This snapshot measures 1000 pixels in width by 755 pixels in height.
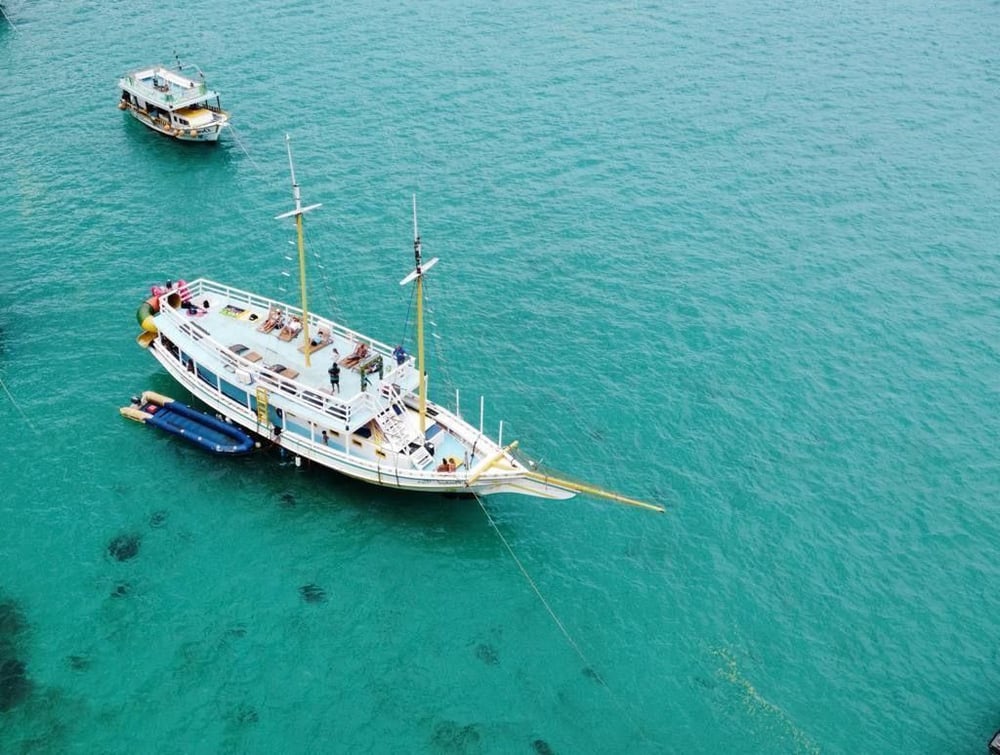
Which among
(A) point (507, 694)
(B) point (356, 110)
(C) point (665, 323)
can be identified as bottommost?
(A) point (507, 694)

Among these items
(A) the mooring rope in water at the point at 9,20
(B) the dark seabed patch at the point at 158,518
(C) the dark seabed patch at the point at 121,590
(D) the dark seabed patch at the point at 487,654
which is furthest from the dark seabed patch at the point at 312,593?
(A) the mooring rope in water at the point at 9,20

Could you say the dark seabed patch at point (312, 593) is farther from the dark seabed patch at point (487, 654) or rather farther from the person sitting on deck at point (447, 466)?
the person sitting on deck at point (447, 466)

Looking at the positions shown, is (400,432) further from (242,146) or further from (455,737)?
(242,146)

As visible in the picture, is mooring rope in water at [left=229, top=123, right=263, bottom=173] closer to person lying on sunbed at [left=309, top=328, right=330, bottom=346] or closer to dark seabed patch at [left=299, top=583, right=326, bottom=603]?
person lying on sunbed at [left=309, top=328, right=330, bottom=346]

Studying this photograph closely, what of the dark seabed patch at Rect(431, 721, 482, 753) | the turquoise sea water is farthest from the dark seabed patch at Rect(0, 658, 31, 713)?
the dark seabed patch at Rect(431, 721, 482, 753)

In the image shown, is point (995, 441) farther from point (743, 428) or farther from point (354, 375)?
point (354, 375)

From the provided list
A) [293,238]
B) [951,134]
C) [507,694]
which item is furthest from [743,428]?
[951,134]
